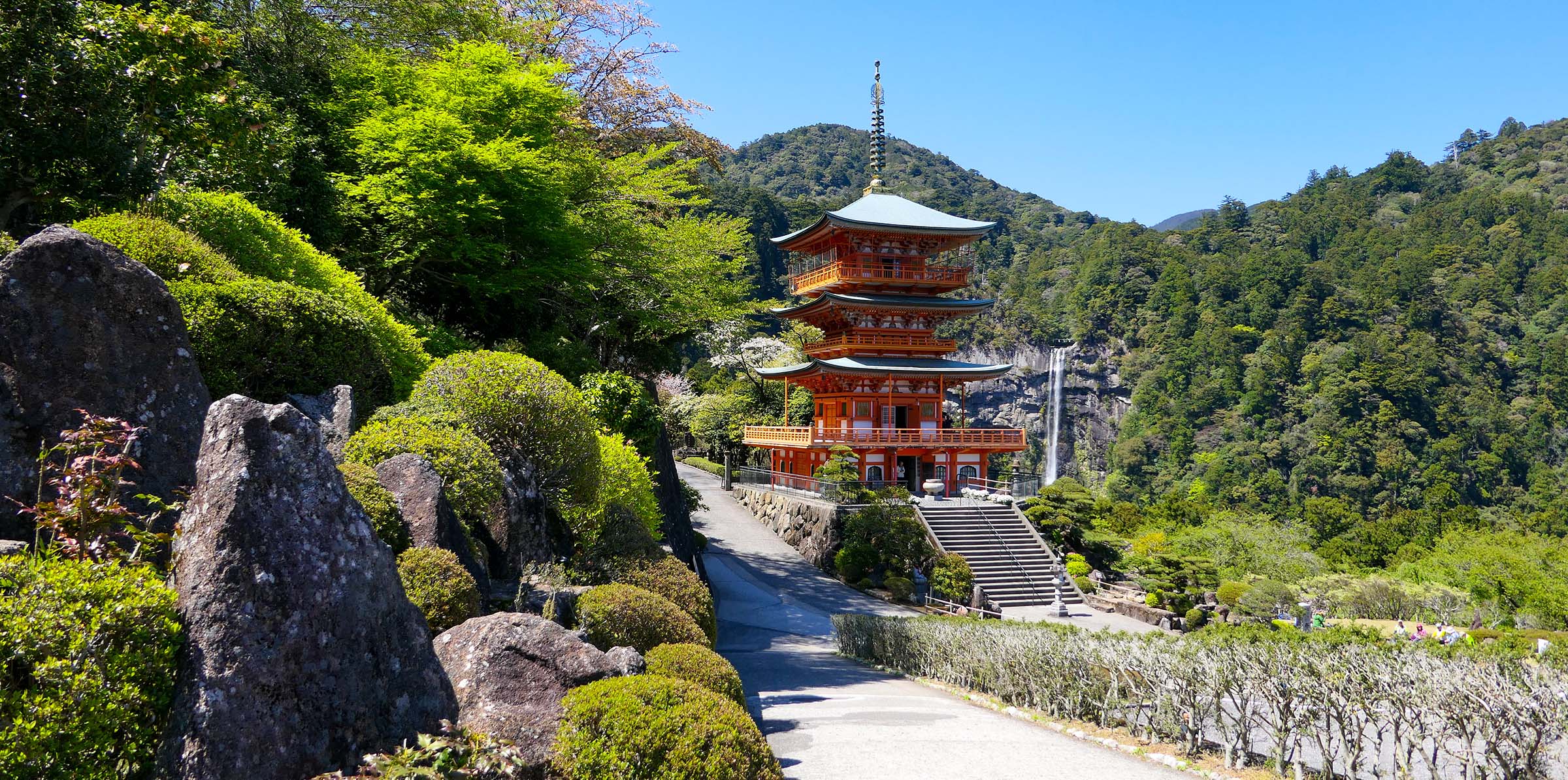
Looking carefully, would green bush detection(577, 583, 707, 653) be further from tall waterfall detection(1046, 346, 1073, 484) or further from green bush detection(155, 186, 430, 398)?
tall waterfall detection(1046, 346, 1073, 484)

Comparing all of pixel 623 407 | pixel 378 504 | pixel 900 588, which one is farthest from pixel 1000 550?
pixel 378 504

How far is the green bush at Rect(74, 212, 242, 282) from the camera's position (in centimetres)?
632

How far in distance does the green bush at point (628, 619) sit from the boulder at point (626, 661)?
3.43 feet

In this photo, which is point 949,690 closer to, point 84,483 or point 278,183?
point 84,483

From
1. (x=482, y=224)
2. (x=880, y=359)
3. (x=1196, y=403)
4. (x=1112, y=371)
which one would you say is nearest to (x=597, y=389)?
(x=482, y=224)

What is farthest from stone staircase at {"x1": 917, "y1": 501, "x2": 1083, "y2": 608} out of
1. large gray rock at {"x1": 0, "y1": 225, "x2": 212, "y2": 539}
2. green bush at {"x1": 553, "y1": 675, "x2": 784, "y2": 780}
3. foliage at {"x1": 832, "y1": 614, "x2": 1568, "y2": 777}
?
large gray rock at {"x1": 0, "y1": 225, "x2": 212, "y2": 539}

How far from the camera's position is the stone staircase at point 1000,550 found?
1970 centimetres

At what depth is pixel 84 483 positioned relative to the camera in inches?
125

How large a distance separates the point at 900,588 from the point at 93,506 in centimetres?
1783

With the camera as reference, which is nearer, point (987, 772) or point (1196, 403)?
point (987, 772)

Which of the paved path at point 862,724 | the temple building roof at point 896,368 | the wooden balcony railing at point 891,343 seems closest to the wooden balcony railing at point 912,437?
the temple building roof at point 896,368

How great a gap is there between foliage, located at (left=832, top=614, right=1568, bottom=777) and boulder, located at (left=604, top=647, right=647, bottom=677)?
559cm

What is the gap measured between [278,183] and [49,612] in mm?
9860

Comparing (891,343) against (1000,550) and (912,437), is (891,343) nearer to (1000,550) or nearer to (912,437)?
(912,437)
